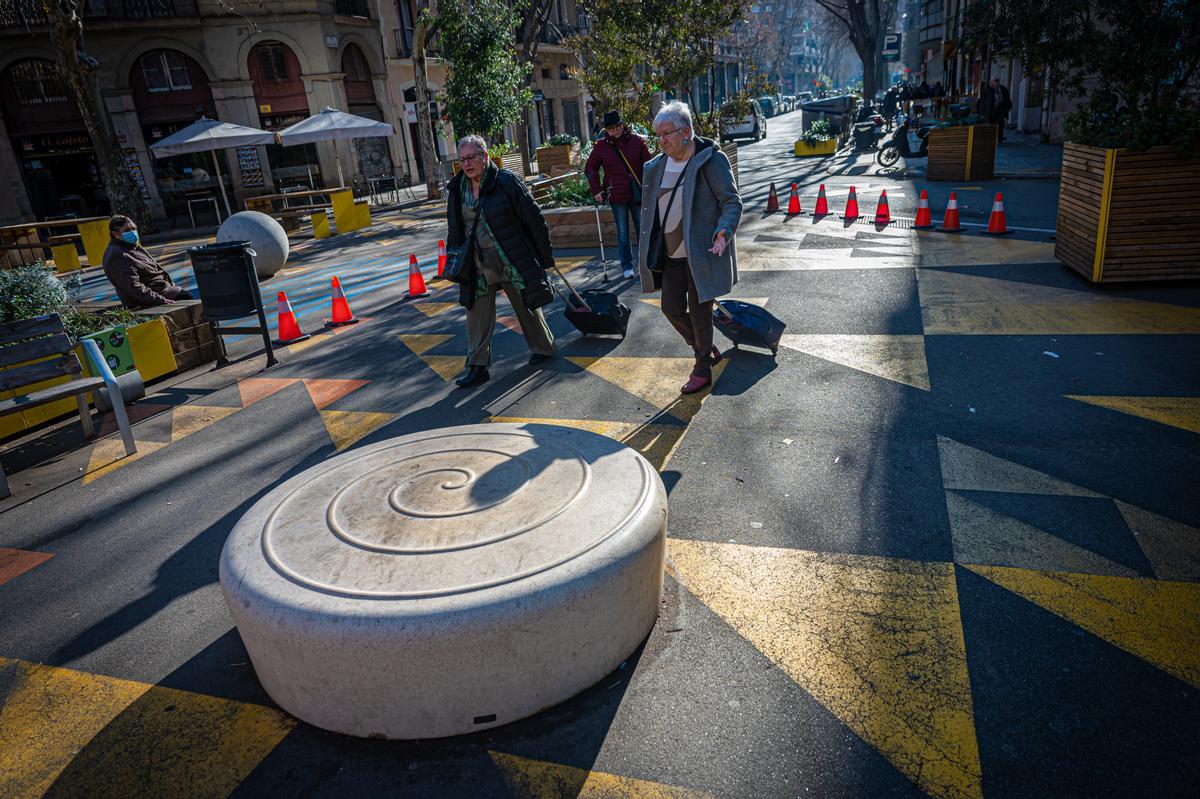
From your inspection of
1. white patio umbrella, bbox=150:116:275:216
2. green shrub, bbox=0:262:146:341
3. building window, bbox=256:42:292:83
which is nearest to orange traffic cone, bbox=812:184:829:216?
green shrub, bbox=0:262:146:341

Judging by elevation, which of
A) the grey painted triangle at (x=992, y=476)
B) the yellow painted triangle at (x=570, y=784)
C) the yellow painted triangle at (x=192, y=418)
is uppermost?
the yellow painted triangle at (x=192, y=418)

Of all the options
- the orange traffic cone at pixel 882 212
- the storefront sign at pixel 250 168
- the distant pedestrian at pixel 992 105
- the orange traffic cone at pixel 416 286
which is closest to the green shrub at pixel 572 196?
the orange traffic cone at pixel 416 286

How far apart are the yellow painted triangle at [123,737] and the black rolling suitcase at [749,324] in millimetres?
4587

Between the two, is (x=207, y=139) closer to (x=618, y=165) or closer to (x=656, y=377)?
(x=618, y=165)

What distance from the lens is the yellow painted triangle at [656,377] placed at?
565 cm

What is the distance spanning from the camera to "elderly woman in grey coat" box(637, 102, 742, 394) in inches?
201

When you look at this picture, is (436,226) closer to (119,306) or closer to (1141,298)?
(119,306)

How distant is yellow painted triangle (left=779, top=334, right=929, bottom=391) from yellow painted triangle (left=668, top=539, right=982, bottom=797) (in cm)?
252

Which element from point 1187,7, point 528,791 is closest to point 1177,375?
point 528,791

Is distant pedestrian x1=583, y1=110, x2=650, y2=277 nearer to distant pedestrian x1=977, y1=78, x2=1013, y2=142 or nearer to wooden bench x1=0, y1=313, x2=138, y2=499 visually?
wooden bench x1=0, y1=313, x2=138, y2=499

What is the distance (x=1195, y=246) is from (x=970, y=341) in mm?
2951

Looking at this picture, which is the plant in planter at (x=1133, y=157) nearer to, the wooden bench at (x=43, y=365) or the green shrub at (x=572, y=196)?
the green shrub at (x=572, y=196)

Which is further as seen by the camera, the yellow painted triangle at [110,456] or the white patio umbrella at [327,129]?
the white patio umbrella at [327,129]

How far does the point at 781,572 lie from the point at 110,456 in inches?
201
